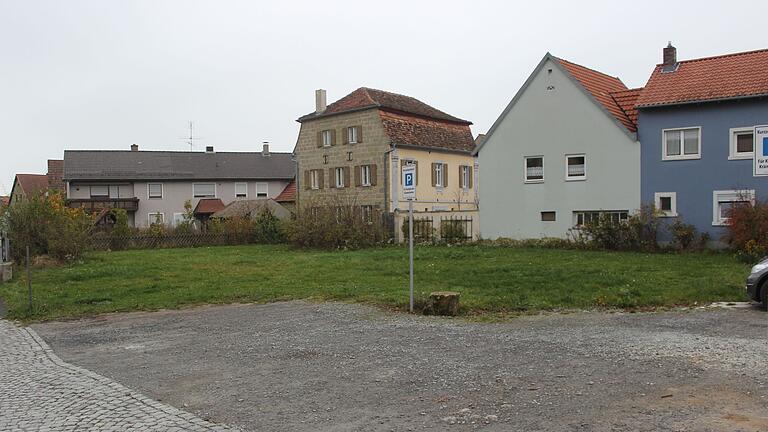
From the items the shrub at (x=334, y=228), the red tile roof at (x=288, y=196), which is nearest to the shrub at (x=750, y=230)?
the shrub at (x=334, y=228)

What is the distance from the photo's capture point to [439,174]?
4547 centimetres

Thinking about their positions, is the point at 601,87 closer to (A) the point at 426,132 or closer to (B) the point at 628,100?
(B) the point at 628,100

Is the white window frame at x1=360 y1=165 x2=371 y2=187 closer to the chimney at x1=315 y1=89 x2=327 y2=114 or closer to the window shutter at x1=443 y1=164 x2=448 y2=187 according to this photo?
the window shutter at x1=443 y1=164 x2=448 y2=187

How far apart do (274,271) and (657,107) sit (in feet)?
55.3

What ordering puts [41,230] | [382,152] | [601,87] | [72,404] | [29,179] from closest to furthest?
[72,404] → [41,230] → [601,87] → [382,152] → [29,179]

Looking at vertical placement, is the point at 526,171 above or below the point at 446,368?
above

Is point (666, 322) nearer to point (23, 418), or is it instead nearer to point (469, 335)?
point (469, 335)

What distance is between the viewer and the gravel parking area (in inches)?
239

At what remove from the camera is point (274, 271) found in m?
21.9

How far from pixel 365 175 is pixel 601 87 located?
17.0m

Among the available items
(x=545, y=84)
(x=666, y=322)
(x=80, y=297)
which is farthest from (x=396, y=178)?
(x=666, y=322)

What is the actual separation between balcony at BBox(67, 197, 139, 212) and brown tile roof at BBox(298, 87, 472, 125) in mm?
20394

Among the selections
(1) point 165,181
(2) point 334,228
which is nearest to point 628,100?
(2) point 334,228

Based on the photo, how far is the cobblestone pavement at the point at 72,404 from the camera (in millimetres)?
6281
